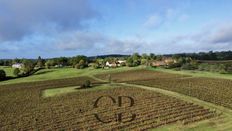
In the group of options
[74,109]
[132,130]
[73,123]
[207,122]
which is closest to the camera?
[132,130]

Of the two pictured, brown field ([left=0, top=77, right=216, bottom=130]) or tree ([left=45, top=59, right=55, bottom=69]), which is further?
tree ([left=45, top=59, right=55, bottom=69])

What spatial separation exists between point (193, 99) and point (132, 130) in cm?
1594

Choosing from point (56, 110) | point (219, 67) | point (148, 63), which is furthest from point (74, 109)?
point (148, 63)

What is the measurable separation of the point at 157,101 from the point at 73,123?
13.2 meters

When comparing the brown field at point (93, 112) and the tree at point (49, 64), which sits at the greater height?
the tree at point (49, 64)

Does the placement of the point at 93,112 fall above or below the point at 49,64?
below

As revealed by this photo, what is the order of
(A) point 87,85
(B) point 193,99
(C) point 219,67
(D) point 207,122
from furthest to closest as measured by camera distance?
(C) point 219,67
(A) point 87,85
(B) point 193,99
(D) point 207,122

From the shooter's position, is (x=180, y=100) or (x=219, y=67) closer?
(x=180, y=100)

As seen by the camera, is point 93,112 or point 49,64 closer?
point 93,112

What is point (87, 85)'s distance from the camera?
5806 cm

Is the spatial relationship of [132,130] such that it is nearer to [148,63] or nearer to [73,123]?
[73,123]

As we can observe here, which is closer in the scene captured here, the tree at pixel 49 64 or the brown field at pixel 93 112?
the brown field at pixel 93 112

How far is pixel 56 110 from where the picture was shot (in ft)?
114

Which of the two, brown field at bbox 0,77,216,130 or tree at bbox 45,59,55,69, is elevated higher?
tree at bbox 45,59,55,69
